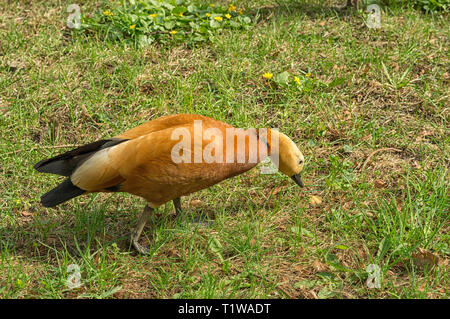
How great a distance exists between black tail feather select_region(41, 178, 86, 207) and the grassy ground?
1.12 ft

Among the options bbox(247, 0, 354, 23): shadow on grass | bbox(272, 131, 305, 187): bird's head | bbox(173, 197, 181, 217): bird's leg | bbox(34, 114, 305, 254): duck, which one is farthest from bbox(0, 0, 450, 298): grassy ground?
bbox(34, 114, 305, 254): duck

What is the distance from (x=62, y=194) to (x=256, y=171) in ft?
5.34

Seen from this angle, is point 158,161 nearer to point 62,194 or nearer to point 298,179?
point 62,194

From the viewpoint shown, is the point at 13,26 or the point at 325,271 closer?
the point at 325,271

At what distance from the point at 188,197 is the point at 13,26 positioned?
9.87 feet

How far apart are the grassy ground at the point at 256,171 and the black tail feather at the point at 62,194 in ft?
1.12

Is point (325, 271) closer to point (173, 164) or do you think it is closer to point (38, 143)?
point (173, 164)

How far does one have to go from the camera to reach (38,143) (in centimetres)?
468

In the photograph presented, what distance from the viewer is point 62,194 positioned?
11.5 ft
